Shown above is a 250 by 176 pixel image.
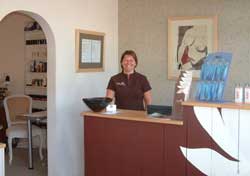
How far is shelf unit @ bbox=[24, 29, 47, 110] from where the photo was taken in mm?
6461

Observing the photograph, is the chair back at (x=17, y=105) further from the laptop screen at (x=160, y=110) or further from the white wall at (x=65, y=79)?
the laptop screen at (x=160, y=110)

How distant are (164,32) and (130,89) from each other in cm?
124

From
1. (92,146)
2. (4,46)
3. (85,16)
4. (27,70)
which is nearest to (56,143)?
(92,146)

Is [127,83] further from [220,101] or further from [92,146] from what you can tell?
[220,101]

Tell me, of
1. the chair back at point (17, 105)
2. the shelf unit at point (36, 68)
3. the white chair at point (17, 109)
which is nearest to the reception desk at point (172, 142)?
the white chair at point (17, 109)

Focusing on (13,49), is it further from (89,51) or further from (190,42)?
(190,42)

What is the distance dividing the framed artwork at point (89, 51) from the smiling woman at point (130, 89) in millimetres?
642

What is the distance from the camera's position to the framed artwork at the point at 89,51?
4.77m

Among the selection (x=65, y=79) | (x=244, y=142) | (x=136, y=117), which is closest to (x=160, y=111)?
(x=136, y=117)

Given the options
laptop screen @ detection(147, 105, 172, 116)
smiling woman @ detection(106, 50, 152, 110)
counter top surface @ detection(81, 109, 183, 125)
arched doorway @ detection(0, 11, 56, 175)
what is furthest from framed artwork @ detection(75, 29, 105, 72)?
laptop screen @ detection(147, 105, 172, 116)

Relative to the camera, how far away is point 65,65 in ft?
15.0

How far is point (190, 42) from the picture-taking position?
507 cm

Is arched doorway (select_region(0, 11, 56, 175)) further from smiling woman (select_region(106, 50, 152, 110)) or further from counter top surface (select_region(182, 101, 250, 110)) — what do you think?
counter top surface (select_region(182, 101, 250, 110))

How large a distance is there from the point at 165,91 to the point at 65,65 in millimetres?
1446
